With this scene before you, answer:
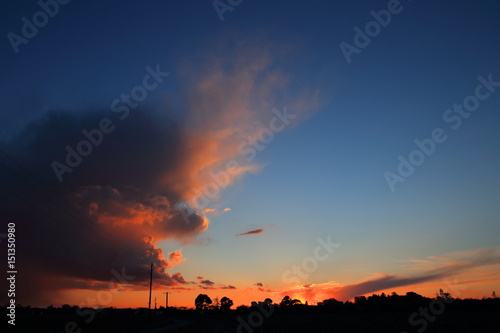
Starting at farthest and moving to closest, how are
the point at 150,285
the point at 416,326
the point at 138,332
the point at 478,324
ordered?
the point at 150,285 < the point at 138,332 < the point at 416,326 < the point at 478,324

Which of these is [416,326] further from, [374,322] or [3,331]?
[3,331]

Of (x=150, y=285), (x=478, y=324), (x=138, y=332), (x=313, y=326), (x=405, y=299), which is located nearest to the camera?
(x=478, y=324)

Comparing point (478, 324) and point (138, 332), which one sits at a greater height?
point (478, 324)

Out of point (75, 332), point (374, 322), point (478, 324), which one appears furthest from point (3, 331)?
point (478, 324)

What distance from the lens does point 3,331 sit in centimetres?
4266

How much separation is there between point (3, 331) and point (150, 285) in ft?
116

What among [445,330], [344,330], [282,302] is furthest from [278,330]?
[282,302]

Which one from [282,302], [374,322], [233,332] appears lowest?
[282,302]

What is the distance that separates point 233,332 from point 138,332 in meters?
15.4

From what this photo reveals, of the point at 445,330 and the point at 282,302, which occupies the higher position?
the point at 445,330

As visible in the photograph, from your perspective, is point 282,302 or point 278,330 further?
point 282,302

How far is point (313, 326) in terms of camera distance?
145 feet

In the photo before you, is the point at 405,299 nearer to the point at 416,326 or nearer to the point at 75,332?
the point at 416,326

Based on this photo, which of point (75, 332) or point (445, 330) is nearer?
point (445, 330)
